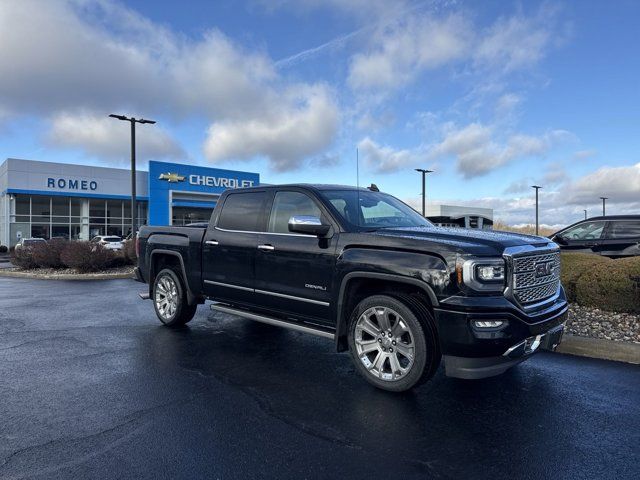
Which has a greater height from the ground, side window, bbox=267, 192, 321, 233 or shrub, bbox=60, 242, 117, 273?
side window, bbox=267, 192, 321, 233

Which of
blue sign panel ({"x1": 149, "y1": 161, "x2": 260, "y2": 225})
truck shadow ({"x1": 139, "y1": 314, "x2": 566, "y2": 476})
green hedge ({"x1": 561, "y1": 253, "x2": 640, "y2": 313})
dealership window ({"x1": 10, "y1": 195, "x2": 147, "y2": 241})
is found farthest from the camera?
blue sign panel ({"x1": 149, "y1": 161, "x2": 260, "y2": 225})

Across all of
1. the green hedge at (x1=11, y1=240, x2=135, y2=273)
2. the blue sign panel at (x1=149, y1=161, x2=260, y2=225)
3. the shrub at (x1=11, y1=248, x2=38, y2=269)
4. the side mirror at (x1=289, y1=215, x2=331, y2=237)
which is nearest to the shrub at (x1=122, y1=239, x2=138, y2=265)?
the green hedge at (x1=11, y1=240, x2=135, y2=273)

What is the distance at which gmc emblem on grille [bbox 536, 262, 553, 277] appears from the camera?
4383 mm

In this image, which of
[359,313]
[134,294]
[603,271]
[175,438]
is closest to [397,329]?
[359,313]

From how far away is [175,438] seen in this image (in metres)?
3.46

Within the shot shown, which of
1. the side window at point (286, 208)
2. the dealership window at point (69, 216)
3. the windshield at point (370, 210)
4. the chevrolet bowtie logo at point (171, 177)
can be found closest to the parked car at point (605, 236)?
the windshield at point (370, 210)

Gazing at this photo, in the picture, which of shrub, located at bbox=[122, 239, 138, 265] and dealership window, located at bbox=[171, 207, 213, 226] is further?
dealership window, located at bbox=[171, 207, 213, 226]

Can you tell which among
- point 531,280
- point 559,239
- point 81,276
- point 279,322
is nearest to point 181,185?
point 81,276

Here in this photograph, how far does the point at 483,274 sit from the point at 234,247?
3130mm

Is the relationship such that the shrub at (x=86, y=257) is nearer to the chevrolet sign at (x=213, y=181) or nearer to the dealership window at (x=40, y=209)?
the chevrolet sign at (x=213, y=181)

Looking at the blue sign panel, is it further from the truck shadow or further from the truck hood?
the truck hood

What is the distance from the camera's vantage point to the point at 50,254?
17.0 m

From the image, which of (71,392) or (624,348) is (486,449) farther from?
(71,392)

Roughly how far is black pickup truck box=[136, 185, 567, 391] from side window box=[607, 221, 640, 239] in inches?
302
